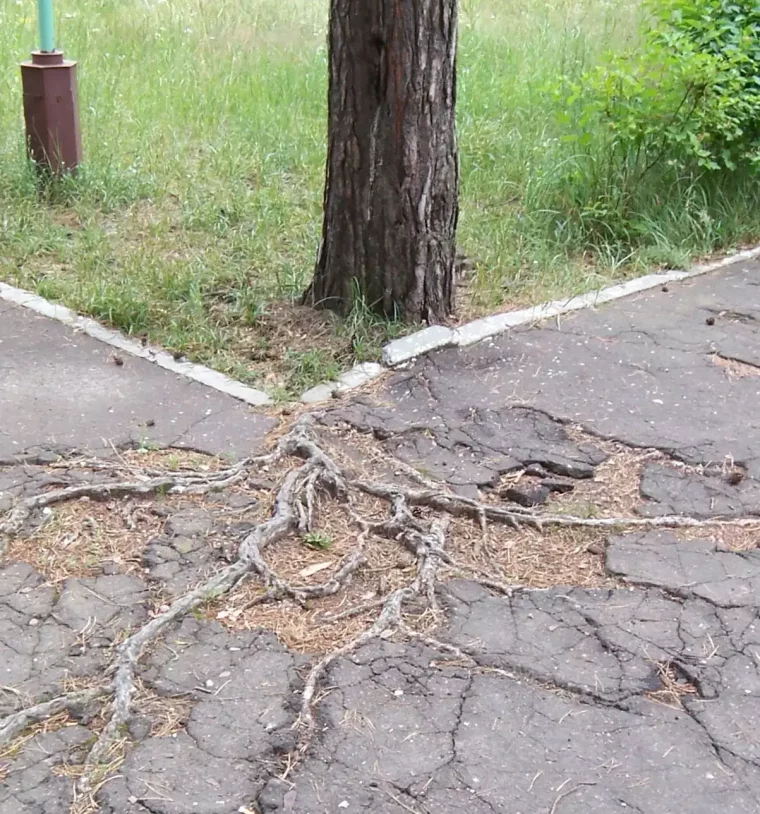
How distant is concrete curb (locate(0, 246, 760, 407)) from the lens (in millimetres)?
4703

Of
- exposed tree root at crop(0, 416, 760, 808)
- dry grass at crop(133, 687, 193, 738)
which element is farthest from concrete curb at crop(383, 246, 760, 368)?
dry grass at crop(133, 687, 193, 738)

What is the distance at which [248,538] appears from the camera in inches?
140

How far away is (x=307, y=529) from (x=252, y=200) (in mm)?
3626

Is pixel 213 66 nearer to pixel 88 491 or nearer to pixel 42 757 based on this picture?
pixel 88 491

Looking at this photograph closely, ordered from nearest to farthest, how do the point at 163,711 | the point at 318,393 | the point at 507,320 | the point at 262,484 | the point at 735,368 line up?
1. the point at 163,711
2. the point at 262,484
3. the point at 318,393
4. the point at 735,368
5. the point at 507,320

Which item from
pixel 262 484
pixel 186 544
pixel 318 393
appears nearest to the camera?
pixel 186 544

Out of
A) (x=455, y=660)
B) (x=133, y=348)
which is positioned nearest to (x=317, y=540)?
(x=455, y=660)

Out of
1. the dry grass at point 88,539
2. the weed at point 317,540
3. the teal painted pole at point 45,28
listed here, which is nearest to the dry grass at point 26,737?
the dry grass at point 88,539

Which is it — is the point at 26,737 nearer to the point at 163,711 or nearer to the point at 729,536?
the point at 163,711

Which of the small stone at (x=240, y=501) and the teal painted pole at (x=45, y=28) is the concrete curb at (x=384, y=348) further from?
the teal painted pole at (x=45, y=28)

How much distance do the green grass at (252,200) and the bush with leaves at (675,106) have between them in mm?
143

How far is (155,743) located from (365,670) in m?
0.62

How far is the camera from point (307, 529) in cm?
368

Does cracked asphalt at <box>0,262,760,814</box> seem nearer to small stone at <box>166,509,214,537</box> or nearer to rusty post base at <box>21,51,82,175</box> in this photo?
small stone at <box>166,509,214,537</box>
